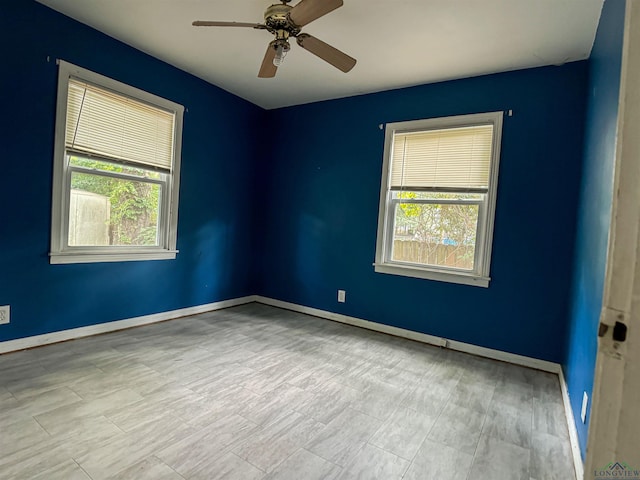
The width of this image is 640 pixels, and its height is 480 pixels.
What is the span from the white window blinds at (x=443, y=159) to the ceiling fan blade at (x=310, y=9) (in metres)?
1.84

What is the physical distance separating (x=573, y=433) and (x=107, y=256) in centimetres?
368

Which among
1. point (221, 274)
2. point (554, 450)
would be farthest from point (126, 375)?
point (554, 450)

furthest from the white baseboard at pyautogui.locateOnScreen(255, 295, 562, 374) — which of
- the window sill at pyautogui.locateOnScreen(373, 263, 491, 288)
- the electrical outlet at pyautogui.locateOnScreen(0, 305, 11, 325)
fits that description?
the electrical outlet at pyautogui.locateOnScreen(0, 305, 11, 325)

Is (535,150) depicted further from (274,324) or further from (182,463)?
(182,463)

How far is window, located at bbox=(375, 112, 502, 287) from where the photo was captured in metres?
3.14

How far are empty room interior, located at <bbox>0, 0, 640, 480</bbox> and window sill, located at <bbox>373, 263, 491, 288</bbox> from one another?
22mm

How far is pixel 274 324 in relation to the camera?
3707mm

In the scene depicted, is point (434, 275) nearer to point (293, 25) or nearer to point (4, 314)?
point (293, 25)

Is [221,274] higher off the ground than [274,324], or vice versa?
[221,274]

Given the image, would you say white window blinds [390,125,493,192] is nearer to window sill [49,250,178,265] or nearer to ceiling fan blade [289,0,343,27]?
ceiling fan blade [289,0,343,27]

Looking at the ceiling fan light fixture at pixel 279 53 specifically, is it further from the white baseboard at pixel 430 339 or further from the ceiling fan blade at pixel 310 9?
the white baseboard at pixel 430 339

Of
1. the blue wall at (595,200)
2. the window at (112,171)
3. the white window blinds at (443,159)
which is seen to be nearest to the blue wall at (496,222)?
the white window blinds at (443,159)

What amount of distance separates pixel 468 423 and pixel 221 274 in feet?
10.3

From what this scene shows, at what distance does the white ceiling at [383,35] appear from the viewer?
2277 millimetres
